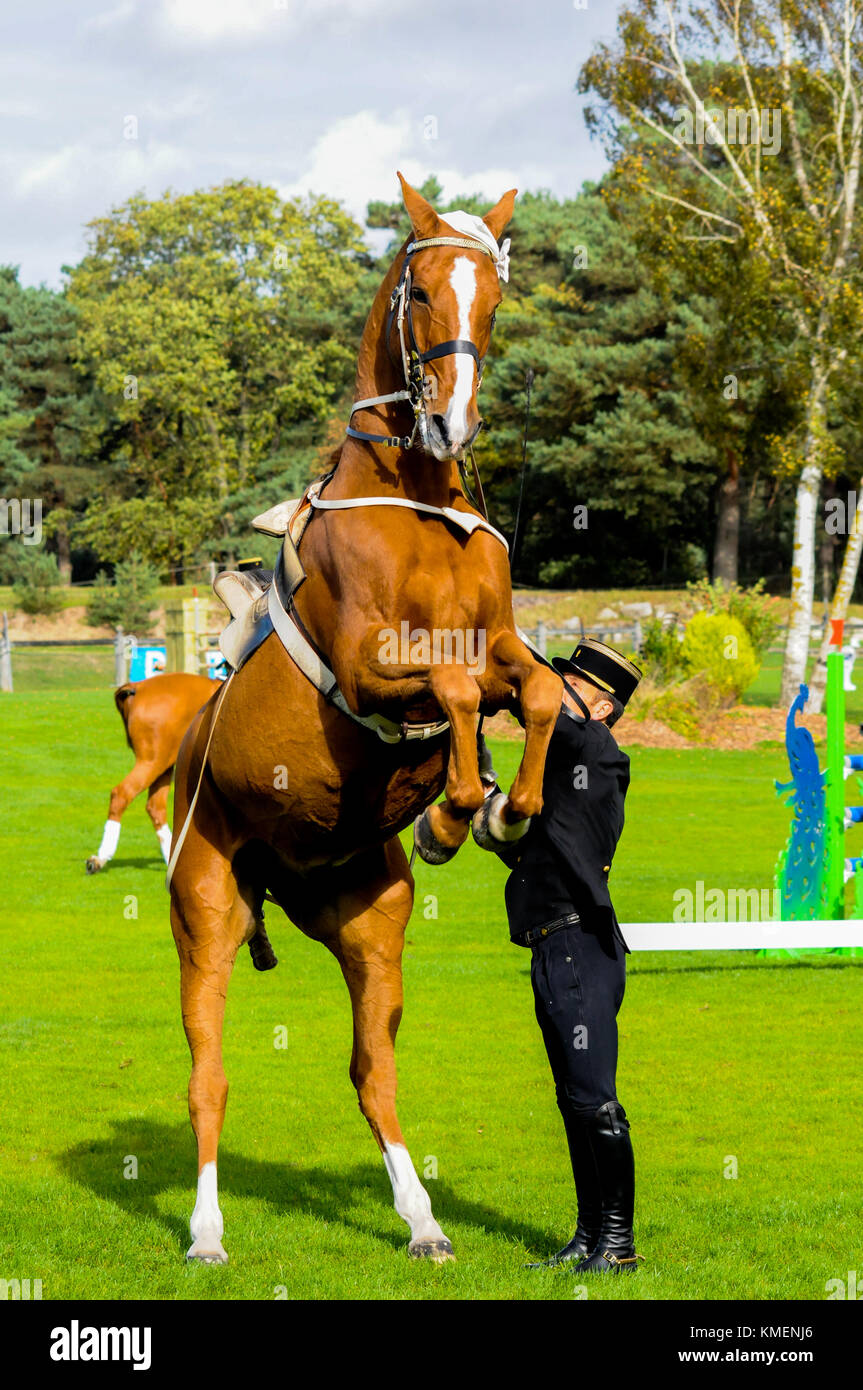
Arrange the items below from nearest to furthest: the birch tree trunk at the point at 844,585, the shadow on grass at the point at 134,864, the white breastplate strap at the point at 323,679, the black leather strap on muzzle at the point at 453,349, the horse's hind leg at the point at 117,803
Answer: the black leather strap on muzzle at the point at 453,349
the white breastplate strap at the point at 323,679
the horse's hind leg at the point at 117,803
the shadow on grass at the point at 134,864
the birch tree trunk at the point at 844,585

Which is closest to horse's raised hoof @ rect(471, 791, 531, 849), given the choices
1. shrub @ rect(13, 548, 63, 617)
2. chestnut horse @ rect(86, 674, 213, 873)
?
chestnut horse @ rect(86, 674, 213, 873)

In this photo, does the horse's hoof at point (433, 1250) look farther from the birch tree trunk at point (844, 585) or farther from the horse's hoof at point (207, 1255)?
the birch tree trunk at point (844, 585)

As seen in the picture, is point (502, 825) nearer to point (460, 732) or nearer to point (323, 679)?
point (460, 732)

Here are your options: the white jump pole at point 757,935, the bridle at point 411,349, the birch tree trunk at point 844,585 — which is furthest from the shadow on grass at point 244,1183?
the birch tree trunk at point 844,585

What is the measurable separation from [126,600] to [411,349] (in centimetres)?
4364

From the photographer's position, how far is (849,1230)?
235 inches

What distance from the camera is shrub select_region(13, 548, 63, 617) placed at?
162ft

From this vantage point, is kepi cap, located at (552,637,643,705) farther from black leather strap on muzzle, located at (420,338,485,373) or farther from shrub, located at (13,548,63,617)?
shrub, located at (13,548,63,617)

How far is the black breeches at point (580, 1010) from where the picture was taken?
5105mm

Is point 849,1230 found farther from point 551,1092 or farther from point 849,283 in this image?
point 849,283

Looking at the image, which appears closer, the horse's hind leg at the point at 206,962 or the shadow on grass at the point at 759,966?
the horse's hind leg at the point at 206,962

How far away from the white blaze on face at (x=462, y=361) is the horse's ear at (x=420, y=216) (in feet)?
0.57

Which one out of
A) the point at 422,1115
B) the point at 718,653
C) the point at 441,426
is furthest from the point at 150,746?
the point at 718,653

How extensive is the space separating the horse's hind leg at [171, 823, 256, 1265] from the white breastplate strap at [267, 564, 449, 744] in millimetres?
1199
